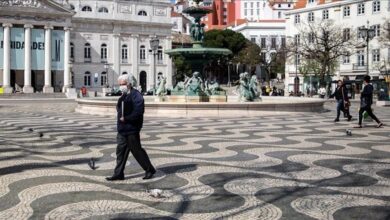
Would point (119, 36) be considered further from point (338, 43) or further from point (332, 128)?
point (332, 128)

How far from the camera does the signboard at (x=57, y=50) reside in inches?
2591

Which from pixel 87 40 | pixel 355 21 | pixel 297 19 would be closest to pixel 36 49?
pixel 87 40

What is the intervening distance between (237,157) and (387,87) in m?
A: 39.0

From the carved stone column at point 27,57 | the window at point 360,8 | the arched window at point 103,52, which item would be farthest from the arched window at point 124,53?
the window at point 360,8

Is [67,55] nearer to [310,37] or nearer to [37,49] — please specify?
[37,49]

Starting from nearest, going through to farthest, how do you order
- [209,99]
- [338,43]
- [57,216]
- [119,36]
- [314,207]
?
1. [57,216]
2. [314,207]
3. [209,99]
4. [338,43]
5. [119,36]

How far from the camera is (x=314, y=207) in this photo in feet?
19.9

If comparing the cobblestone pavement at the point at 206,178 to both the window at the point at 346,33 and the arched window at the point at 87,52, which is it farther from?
the arched window at the point at 87,52

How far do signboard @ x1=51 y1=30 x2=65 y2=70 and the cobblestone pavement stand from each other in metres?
54.7

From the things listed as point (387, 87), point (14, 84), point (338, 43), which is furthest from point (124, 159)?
point (14, 84)

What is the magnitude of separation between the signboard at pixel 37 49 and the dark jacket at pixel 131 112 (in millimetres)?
60468

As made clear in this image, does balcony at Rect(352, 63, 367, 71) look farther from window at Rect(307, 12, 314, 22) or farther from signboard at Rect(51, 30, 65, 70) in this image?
signboard at Rect(51, 30, 65, 70)

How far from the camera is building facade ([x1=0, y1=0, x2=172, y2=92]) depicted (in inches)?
2512

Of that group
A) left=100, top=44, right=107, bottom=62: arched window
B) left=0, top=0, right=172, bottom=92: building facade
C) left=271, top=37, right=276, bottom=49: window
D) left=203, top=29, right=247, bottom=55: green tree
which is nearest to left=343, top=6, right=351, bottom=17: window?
left=0, top=0, right=172, bottom=92: building facade
